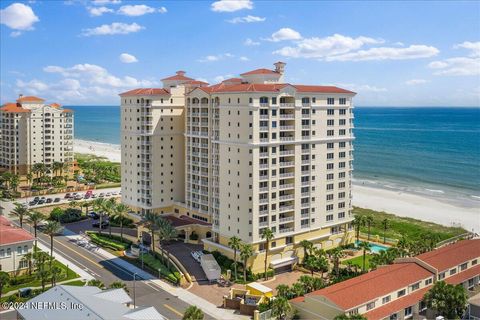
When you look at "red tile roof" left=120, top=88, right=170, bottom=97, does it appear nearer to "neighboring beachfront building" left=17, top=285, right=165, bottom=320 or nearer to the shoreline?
"neighboring beachfront building" left=17, top=285, right=165, bottom=320

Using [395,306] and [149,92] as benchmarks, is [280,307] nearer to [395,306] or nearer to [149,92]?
[395,306]

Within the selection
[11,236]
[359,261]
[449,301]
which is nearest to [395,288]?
[449,301]

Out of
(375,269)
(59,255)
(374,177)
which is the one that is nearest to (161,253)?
(59,255)

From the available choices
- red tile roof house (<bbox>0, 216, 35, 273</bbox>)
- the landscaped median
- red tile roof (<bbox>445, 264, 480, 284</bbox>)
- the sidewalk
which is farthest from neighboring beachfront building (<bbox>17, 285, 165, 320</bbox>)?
red tile roof (<bbox>445, 264, 480, 284</bbox>)

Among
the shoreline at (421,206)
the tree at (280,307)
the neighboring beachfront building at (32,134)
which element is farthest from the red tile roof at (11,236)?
the shoreline at (421,206)

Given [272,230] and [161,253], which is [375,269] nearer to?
[272,230]

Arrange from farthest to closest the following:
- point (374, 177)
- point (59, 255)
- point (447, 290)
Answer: point (374, 177)
point (59, 255)
point (447, 290)
